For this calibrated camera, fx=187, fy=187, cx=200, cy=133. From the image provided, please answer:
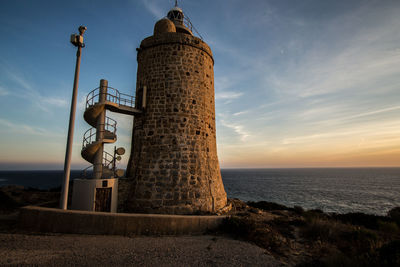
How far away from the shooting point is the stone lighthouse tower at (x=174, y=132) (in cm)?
1044

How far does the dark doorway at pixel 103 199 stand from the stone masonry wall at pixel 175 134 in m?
1.08

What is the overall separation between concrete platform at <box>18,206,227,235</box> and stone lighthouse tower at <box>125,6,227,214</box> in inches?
113

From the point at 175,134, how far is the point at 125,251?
678 cm

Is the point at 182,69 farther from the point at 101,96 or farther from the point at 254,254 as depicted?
the point at 254,254

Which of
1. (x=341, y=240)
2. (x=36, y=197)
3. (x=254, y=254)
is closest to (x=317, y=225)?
(x=341, y=240)

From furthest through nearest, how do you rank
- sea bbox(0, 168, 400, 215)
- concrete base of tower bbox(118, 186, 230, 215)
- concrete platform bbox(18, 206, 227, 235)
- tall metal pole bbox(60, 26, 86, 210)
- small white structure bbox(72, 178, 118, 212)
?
1. sea bbox(0, 168, 400, 215)
2. concrete base of tower bbox(118, 186, 230, 215)
3. small white structure bbox(72, 178, 118, 212)
4. tall metal pole bbox(60, 26, 86, 210)
5. concrete platform bbox(18, 206, 227, 235)

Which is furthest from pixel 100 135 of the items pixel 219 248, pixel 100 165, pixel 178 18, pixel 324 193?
pixel 324 193

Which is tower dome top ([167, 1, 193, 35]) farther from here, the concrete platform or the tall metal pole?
the concrete platform

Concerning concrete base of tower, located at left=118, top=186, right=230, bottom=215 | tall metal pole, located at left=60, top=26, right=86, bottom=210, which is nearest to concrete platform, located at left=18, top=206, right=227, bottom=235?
tall metal pole, located at left=60, top=26, right=86, bottom=210

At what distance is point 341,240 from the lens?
23.7ft

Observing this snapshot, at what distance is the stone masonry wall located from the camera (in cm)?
1043

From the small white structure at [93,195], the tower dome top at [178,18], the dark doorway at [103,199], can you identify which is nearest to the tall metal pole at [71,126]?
the small white structure at [93,195]

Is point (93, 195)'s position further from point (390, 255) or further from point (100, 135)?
point (390, 255)

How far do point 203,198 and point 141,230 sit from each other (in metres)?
4.41
